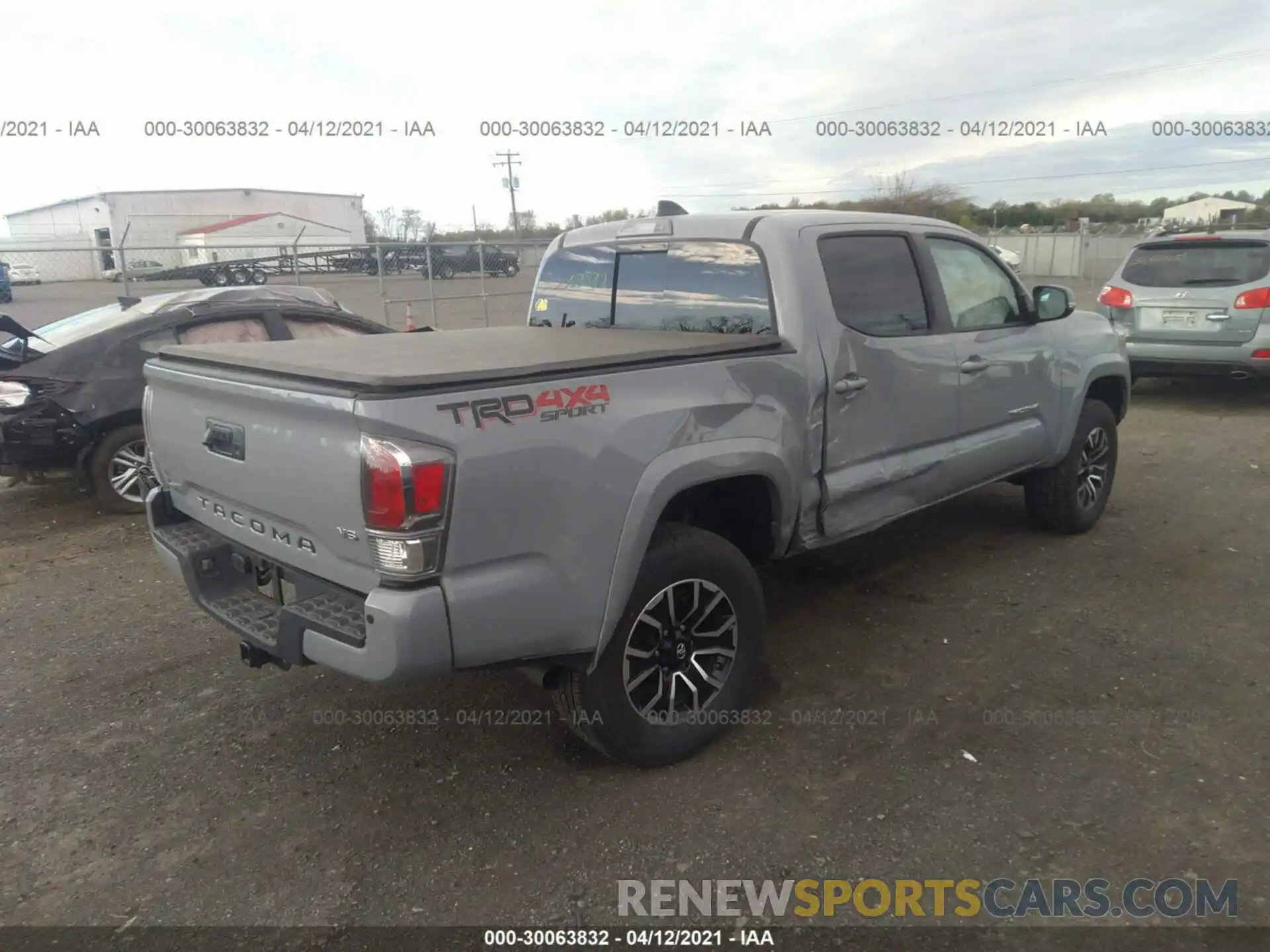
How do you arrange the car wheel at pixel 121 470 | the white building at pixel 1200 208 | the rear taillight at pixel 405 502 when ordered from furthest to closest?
the white building at pixel 1200 208 < the car wheel at pixel 121 470 < the rear taillight at pixel 405 502

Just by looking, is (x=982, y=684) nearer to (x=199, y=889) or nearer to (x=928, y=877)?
Result: (x=928, y=877)

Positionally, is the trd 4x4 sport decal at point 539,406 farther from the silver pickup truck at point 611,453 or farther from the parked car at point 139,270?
the parked car at point 139,270

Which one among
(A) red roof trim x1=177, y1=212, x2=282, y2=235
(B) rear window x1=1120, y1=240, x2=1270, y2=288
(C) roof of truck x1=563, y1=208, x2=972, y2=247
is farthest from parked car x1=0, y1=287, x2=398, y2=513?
(A) red roof trim x1=177, y1=212, x2=282, y2=235

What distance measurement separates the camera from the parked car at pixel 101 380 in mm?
5855

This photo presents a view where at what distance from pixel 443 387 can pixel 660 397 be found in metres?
0.80

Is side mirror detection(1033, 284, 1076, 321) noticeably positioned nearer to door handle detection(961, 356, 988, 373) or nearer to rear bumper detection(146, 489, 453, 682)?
door handle detection(961, 356, 988, 373)

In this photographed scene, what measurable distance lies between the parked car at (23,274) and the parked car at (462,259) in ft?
32.6

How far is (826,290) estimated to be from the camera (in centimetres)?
372

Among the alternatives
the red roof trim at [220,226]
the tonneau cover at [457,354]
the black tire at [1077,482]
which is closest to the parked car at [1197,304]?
the black tire at [1077,482]

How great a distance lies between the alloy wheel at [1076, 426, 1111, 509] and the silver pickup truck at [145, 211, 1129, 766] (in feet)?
3.01

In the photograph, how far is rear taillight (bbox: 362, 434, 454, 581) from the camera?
2.39m

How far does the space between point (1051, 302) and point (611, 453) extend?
3.29 m

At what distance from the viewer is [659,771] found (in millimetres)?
3240

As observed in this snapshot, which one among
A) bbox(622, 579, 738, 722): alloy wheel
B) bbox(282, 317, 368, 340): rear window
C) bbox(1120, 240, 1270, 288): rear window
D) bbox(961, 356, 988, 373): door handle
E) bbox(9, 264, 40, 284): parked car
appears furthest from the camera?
bbox(9, 264, 40, 284): parked car
